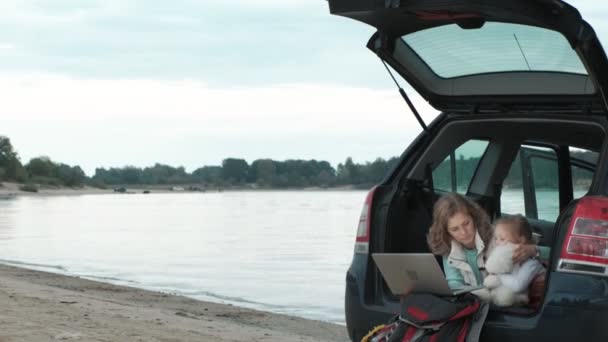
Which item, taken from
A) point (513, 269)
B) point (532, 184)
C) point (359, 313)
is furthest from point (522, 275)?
point (532, 184)

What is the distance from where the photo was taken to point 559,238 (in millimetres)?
4148

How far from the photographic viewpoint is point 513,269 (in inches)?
176

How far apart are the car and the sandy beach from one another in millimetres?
2837

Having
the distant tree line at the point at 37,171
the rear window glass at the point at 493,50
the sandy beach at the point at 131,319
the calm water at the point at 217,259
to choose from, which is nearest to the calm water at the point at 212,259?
the calm water at the point at 217,259

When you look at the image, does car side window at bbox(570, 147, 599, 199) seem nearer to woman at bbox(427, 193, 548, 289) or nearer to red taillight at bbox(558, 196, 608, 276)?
woman at bbox(427, 193, 548, 289)

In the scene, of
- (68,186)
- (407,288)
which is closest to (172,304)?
(407,288)

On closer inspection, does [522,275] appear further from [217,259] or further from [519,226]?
[217,259]

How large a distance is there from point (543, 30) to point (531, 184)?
1480 millimetres

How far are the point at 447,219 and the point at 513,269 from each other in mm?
406

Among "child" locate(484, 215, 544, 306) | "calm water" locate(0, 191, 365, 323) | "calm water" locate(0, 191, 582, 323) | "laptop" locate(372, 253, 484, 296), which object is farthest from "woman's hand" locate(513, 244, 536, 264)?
"calm water" locate(0, 191, 365, 323)

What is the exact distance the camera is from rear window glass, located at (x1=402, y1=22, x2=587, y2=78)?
14.3ft

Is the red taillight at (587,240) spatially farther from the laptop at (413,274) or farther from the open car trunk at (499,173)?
the open car trunk at (499,173)

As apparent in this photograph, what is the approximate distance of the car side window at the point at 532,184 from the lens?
553 cm

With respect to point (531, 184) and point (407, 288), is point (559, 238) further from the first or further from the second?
point (531, 184)
